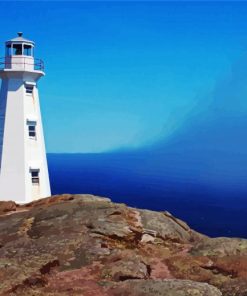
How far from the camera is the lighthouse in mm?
44562

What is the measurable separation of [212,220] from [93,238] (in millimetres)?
100344

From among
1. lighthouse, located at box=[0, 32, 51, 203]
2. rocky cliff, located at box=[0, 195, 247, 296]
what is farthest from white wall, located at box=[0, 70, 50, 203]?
rocky cliff, located at box=[0, 195, 247, 296]

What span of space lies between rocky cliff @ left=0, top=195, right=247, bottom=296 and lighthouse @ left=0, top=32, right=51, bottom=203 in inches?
313

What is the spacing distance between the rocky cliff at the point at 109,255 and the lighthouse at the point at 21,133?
26.1 ft

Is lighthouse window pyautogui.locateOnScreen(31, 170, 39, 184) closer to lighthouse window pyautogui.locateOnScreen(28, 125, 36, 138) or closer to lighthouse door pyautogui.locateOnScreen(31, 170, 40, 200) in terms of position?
lighthouse door pyautogui.locateOnScreen(31, 170, 40, 200)

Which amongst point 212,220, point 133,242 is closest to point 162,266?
point 133,242

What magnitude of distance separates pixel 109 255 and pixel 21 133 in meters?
21.4

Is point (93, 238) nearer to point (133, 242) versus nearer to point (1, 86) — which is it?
point (133, 242)

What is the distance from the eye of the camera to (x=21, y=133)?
4497 centimetres

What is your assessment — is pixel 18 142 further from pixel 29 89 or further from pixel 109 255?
pixel 109 255

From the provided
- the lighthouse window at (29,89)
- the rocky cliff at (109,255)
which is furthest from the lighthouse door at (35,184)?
the rocky cliff at (109,255)

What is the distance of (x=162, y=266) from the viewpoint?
26047 mm

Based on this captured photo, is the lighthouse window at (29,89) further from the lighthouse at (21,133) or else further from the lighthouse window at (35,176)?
the lighthouse window at (35,176)

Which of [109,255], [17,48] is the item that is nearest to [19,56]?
[17,48]
